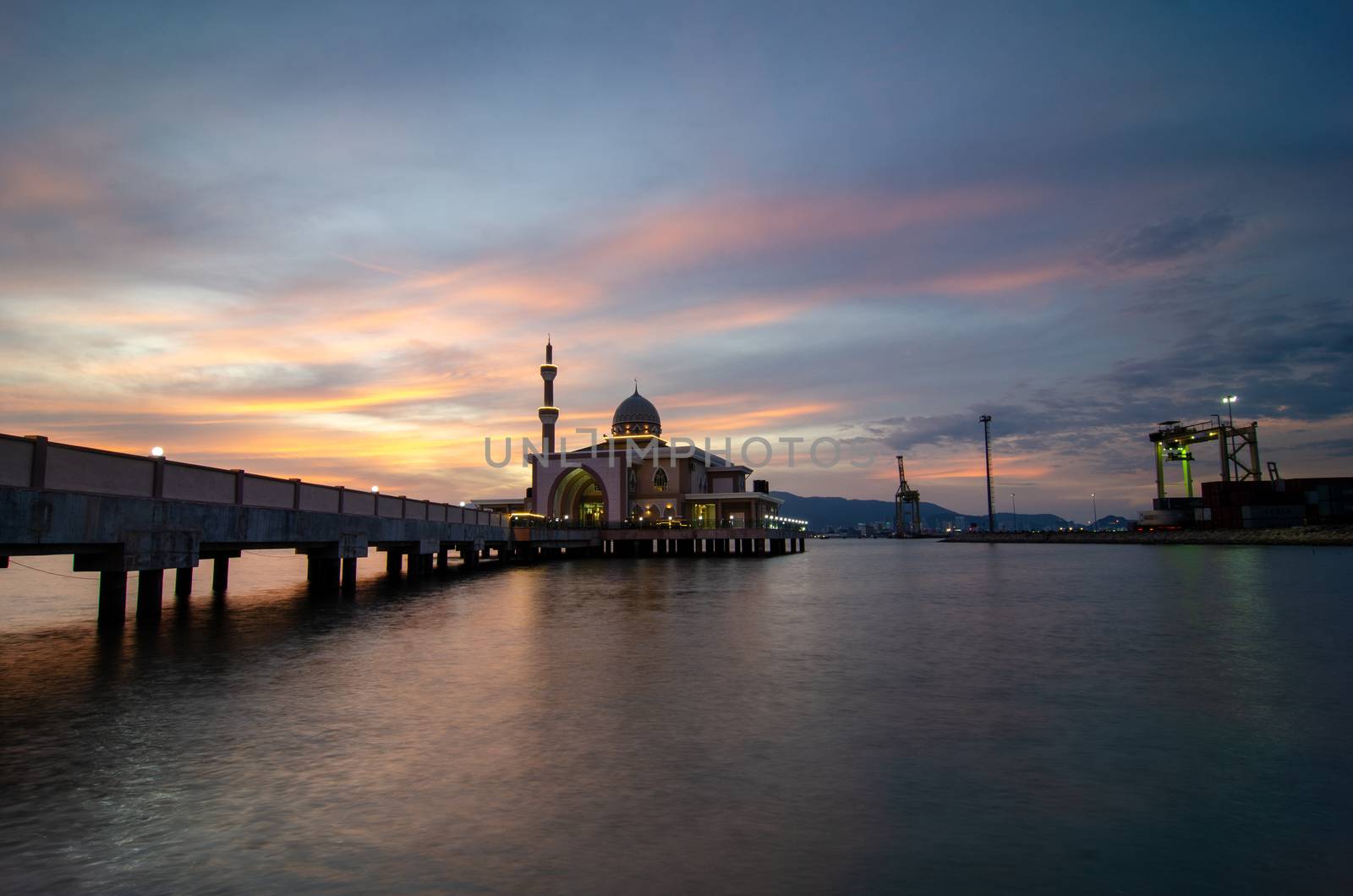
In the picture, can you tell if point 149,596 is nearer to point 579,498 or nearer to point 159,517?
point 159,517

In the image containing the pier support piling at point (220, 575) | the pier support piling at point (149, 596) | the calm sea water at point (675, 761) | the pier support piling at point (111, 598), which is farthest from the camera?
the pier support piling at point (220, 575)

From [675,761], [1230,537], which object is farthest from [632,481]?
[675,761]

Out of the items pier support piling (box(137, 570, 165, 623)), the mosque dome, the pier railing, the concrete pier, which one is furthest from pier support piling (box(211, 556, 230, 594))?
the mosque dome

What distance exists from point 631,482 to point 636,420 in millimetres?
9541

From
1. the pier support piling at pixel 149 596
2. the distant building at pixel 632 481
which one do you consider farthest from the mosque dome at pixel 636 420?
the pier support piling at pixel 149 596

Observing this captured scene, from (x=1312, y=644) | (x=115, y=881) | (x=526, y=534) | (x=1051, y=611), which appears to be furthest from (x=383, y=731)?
(x=526, y=534)

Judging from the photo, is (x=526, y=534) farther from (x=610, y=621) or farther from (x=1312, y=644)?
(x=1312, y=644)

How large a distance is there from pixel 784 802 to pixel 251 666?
1203 cm

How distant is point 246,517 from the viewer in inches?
916

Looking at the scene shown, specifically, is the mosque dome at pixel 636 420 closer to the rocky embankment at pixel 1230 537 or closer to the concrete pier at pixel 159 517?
the concrete pier at pixel 159 517

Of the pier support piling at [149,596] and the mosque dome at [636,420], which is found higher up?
the mosque dome at [636,420]

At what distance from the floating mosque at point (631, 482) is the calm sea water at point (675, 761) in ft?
210

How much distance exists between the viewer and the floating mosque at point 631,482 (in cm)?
8556

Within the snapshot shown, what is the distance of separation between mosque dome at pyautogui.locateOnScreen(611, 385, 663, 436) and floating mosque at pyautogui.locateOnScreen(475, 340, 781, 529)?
0.10 metres
